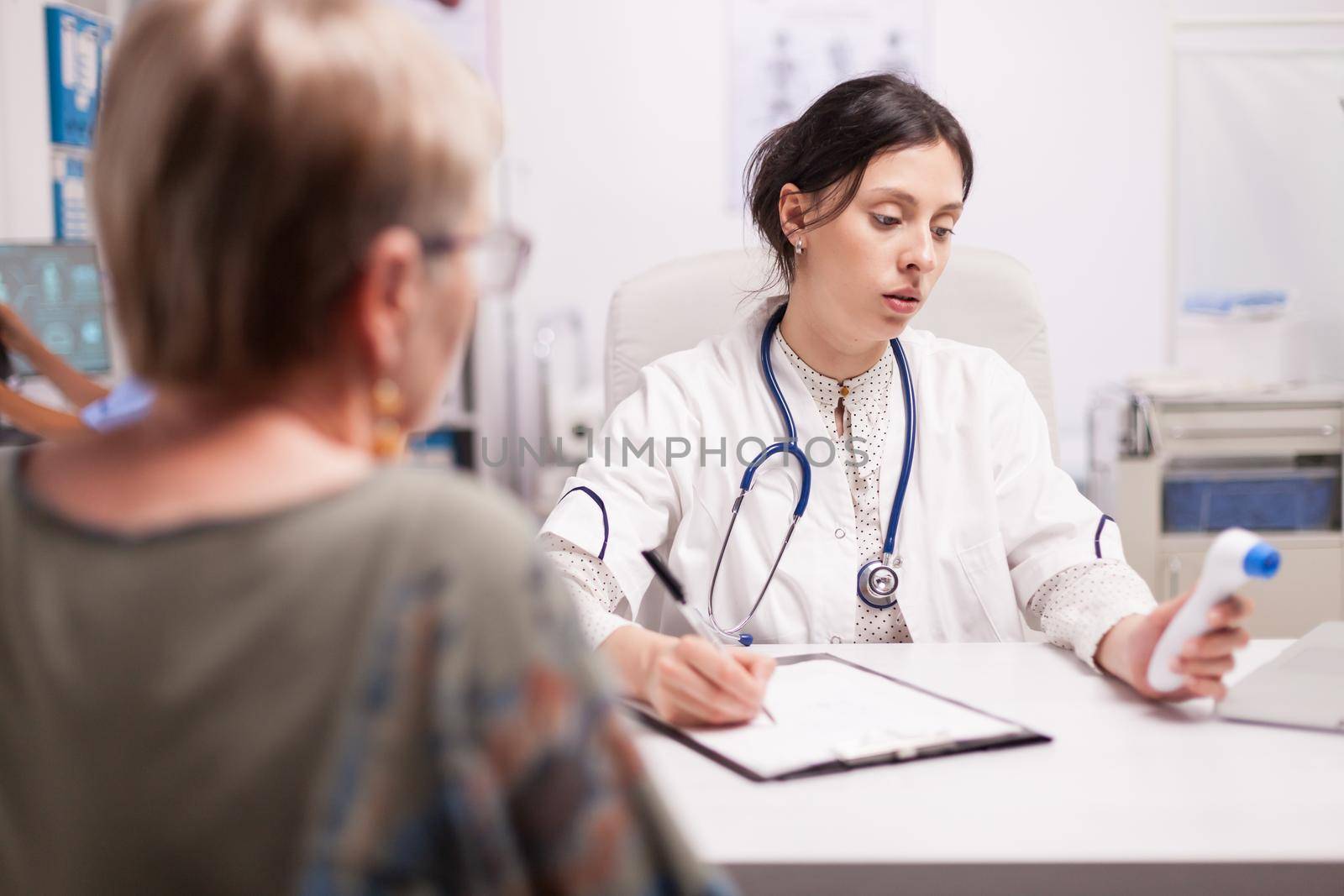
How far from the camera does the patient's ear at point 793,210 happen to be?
1.52m

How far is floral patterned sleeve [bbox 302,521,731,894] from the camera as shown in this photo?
438 millimetres

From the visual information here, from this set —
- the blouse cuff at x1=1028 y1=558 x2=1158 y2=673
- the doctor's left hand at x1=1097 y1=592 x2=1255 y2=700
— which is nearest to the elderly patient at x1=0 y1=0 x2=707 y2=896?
the doctor's left hand at x1=1097 y1=592 x2=1255 y2=700

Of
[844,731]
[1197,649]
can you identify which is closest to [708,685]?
[844,731]

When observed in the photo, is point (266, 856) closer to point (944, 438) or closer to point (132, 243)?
point (132, 243)

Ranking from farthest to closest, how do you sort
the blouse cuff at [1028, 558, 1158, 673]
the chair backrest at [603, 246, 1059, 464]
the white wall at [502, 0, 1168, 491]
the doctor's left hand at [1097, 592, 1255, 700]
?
the white wall at [502, 0, 1168, 491] < the chair backrest at [603, 246, 1059, 464] < the blouse cuff at [1028, 558, 1158, 673] < the doctor's left hand at [1097, 592, 1255, 700]

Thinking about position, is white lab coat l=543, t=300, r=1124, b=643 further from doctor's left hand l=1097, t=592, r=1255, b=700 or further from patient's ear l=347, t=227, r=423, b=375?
patient's ear l=347, t=227, r=423, b=375

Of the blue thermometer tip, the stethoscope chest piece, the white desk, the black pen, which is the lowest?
the white desk

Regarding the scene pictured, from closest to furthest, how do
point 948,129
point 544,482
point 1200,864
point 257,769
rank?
point 257,769 → point 1200,864 → point 948,129 → point 544,482

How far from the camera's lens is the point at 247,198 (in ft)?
1.54

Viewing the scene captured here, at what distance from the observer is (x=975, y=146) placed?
3.50 meters

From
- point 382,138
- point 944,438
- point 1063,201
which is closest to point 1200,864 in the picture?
point 382,138

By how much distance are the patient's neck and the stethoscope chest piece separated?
266mm

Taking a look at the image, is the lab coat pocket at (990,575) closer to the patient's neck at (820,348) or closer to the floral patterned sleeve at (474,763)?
the patient's neck at (820,348)

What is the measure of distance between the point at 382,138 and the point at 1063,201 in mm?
3376
